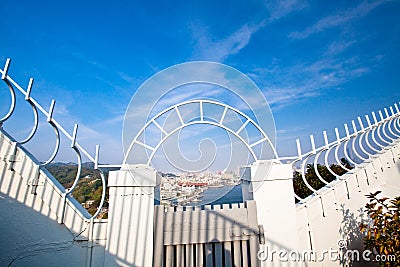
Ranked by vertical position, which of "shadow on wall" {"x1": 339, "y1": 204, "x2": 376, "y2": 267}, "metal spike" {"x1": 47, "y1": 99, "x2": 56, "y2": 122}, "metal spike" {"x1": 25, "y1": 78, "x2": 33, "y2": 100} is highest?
"metal spike" {"x1": 25, "y1": 78, "x2": 33, "y2": 100}

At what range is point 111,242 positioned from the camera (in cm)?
192

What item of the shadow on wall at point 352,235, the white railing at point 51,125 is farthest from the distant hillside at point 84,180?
the shadow on wall at point 352,235

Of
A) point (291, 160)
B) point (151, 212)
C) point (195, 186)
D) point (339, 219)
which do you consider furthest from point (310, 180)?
point (151, 212)

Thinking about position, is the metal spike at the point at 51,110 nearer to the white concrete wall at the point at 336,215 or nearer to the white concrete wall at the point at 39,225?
the white concrete wall at the point at 39,225

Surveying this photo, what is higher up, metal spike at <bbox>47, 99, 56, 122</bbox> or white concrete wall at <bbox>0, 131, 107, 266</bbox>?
metal spike at <bbox>47, 99, 56, 122</bbox>

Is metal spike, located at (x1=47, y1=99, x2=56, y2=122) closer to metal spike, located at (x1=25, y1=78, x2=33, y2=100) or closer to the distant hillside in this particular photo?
metal spike, located at (x1=25, y1=78, x2=33, y2=100)

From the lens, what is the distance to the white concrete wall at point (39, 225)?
1848 mm

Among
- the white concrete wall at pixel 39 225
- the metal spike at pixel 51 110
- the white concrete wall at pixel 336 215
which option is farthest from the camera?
the white concrete wall at pixel 336 215

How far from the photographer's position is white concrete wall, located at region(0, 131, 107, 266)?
185 cm

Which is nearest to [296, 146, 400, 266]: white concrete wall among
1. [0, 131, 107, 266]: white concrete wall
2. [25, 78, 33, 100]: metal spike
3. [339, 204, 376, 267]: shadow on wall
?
[339, 204, 376, 267]: shadow on wall

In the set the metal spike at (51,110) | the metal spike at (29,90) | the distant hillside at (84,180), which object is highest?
the metal spike at (29,90)

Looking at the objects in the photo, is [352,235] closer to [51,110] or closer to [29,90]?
[51,110]

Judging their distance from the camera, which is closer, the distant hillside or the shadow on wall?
the distant hillside

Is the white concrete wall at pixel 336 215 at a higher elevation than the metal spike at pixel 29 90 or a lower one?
lower
